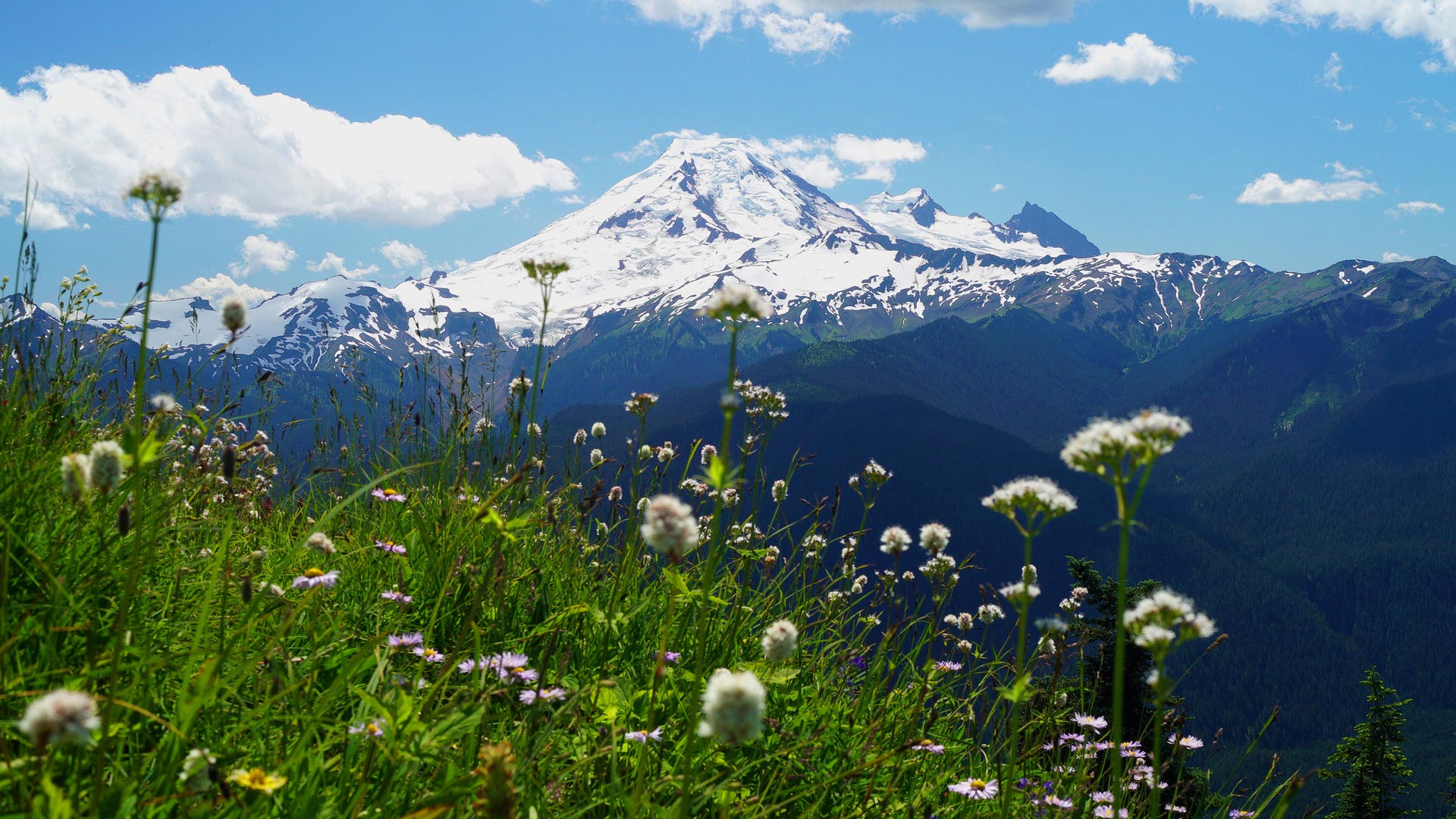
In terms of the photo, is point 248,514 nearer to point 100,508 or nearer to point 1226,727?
point 100,508

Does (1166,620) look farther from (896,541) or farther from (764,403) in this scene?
(764,403)

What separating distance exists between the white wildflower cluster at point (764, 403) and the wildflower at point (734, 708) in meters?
3.64

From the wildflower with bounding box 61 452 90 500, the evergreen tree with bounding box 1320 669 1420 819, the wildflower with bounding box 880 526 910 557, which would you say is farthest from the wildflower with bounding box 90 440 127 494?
the evergreen tree with bounding box 1320 669 1420 819

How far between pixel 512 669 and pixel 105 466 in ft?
6.35

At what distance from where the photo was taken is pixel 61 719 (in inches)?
59.7

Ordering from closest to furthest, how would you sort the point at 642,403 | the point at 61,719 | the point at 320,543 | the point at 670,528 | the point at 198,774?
the point at 61,719 < the point at 670,528 < the point at 198,774 < the point at 320,543 < the point at 642,403

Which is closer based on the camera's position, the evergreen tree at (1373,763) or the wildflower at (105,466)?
the wildflower at (105,466)

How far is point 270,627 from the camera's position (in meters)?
3.74

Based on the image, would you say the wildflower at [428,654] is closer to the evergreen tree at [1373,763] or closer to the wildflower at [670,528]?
the wildflower at [670,528]

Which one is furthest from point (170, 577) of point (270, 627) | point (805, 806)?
point (805, 806)

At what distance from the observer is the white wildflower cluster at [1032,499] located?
101 inches

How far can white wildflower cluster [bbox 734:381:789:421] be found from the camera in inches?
220

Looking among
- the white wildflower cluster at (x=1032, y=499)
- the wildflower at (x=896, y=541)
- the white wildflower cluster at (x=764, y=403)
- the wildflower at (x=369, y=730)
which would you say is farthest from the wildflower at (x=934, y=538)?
the wildflower at (x=369, y=730)

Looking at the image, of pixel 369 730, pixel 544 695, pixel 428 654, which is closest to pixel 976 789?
pixel 544 695
